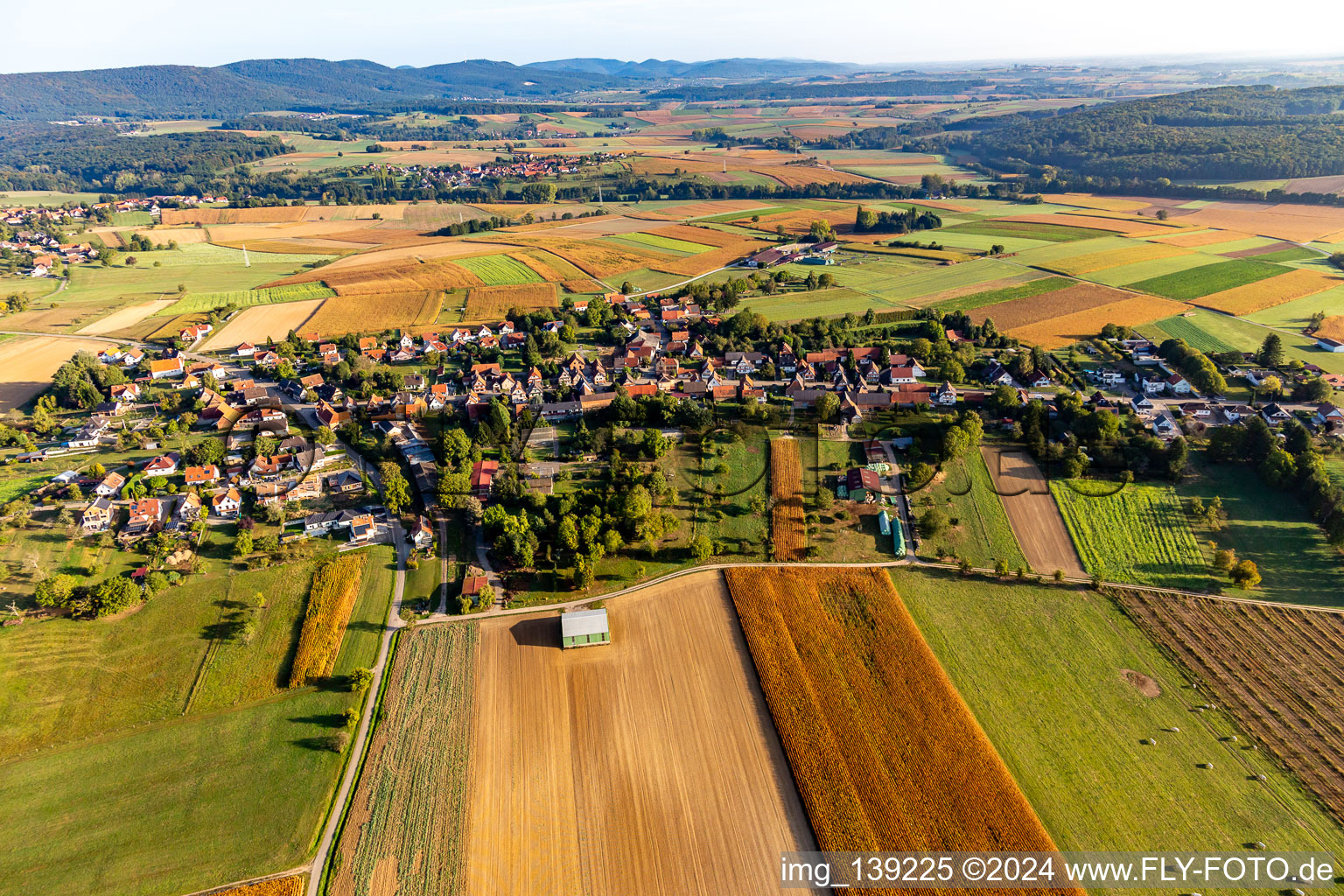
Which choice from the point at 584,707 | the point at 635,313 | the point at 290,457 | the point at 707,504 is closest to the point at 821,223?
the point at 635,313

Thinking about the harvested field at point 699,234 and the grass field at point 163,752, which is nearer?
the grass field at point 163,752

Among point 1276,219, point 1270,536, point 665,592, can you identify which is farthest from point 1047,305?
point 665,592

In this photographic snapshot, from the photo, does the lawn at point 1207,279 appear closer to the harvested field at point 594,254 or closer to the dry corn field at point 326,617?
the harvested field at point 594,254

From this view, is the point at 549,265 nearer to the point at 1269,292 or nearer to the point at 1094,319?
the point at 1094,319

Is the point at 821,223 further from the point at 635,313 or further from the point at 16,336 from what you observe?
the point at 16,336

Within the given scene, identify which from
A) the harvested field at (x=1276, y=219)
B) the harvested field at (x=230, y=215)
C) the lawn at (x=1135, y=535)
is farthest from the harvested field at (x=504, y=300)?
the harvested field at (x=1276, y=219)

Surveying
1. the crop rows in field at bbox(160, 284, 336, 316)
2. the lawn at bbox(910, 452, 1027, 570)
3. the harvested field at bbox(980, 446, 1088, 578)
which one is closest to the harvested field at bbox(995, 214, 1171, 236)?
the harvested field at bbox(980, 446, 1088, 578)

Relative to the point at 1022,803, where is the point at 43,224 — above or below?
above
